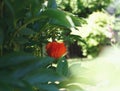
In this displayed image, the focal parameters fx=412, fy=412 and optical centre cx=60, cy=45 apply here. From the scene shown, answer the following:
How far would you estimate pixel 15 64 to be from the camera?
78 centimetres

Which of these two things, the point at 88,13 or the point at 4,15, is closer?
the point at 4,15

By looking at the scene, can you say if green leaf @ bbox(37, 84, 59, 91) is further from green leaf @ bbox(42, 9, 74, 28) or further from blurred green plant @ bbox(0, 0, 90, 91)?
green leaf @ bbox(42, 9, 74, 28)

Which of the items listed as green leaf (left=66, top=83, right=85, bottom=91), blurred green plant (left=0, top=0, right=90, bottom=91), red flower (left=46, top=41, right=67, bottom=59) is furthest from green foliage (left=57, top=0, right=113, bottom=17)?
blurred green plant (left=0, top=0, right=90, bottom=91)

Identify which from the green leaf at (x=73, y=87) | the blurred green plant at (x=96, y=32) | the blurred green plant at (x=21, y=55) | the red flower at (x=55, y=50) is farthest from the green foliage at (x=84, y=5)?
the blurred green plant at (x=21, y=55)

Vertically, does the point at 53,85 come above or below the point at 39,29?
below

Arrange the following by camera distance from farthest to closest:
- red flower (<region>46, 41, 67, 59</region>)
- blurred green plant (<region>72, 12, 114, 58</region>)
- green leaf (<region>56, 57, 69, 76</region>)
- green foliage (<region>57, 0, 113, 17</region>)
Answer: green foliage (<region>57, 0, 113, 17</region>) → blurred green plant (<region>72, 12, 114, 58</region>) → red flower (<region>46, 41, 67, 59</region>) → green leaf (<region>56, 57, 69, 76</region>)

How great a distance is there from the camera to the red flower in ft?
3.64

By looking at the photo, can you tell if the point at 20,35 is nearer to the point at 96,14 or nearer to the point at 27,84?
the point at 27,84

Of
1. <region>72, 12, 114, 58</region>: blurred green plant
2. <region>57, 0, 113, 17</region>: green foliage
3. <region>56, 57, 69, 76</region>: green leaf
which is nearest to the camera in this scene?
<region>56, 57, 69, 76</region>: green leaf

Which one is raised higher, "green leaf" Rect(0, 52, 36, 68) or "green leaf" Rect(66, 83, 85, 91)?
"green leaf" Rect(0, 52, 36, 68)

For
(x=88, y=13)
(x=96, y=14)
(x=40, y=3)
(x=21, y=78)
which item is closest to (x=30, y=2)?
(x=40, y=3)

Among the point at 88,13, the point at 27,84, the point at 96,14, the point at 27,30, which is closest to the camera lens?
the point at 27,84

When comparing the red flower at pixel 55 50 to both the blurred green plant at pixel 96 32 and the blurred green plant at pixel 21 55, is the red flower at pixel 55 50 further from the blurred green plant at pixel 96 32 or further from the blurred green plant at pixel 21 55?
the blurred green plant at pixel 96 32

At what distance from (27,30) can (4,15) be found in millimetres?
76
